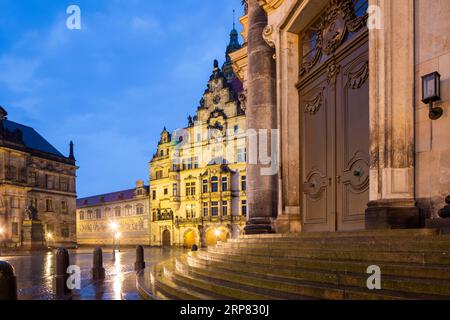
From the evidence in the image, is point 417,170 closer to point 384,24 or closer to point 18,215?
point 384,24

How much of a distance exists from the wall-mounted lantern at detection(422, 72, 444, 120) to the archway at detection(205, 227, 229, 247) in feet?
127

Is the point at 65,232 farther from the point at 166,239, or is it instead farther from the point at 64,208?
the point at 166,239

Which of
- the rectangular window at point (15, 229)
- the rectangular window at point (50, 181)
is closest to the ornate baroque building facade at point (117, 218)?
the rectangular window at point (50, 181)

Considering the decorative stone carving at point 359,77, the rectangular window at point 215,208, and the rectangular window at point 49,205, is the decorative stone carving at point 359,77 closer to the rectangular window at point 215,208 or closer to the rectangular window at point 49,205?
the rectangular window at point 215,208

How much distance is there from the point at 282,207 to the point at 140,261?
6617 mm

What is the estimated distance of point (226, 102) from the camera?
44000mm

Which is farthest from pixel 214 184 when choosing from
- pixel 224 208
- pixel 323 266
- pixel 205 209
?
pixel 323 266

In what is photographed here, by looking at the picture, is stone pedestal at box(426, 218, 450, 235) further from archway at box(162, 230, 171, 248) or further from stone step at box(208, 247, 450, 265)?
archway at box(162, 230, 171, 248)

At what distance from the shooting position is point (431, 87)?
5.37 metres

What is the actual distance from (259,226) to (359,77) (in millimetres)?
4427

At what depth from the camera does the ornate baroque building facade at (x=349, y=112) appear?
5.57 m

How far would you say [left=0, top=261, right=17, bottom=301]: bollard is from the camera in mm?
4969

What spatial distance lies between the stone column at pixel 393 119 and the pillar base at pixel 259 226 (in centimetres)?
400

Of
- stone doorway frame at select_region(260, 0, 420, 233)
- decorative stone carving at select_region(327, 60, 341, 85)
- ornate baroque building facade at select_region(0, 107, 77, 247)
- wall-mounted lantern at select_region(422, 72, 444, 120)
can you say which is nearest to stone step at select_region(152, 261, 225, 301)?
stone doorway frame at select_region(260, 0, 420, 233)
